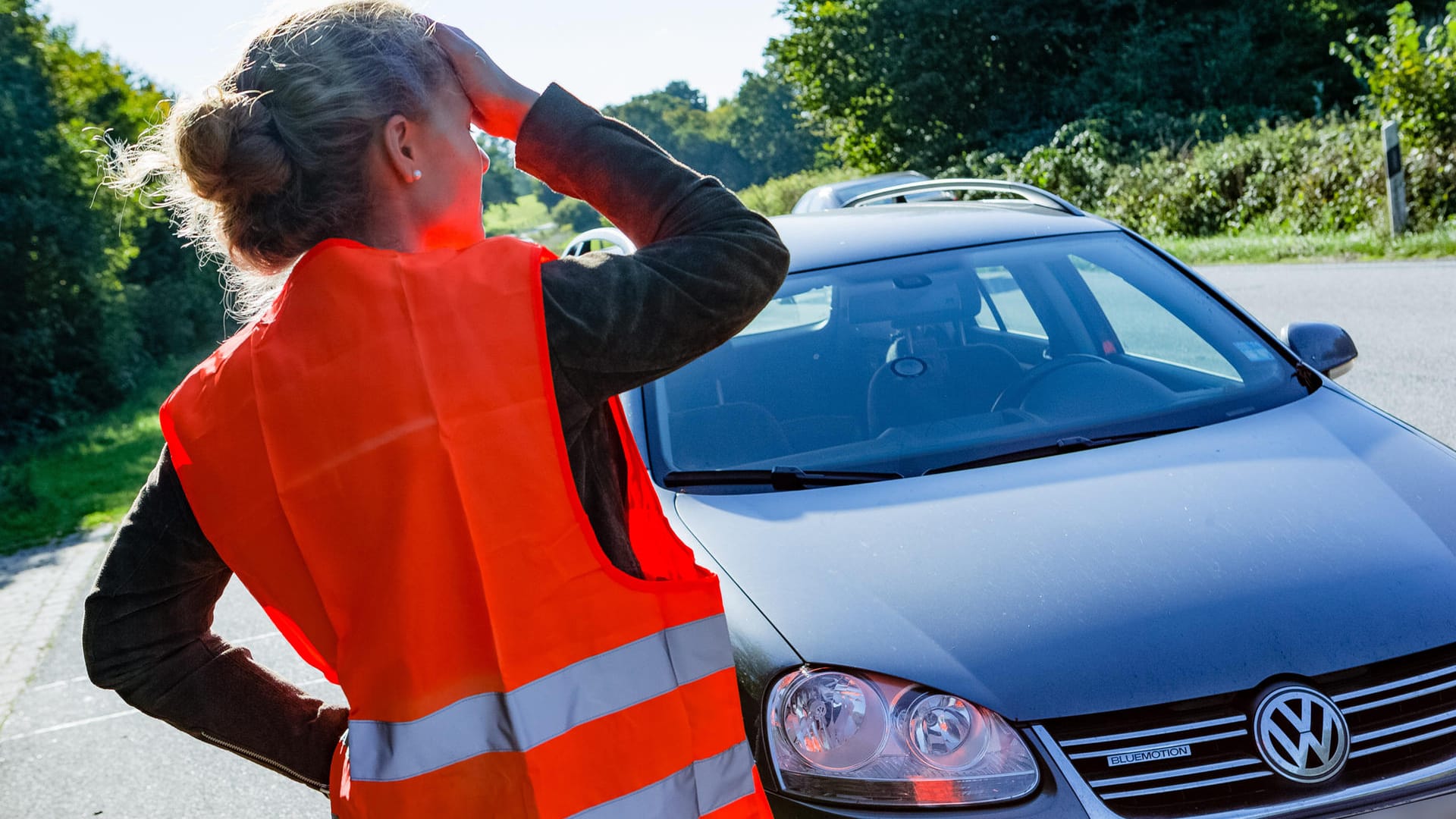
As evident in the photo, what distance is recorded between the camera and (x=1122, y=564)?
2.35 m

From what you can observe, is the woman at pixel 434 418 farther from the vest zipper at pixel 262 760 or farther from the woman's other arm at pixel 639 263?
the vest zipper at pixel 262 760

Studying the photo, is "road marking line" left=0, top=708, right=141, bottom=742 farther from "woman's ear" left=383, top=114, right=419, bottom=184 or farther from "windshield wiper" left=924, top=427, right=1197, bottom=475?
"woman's ear" left=383, top=114, right=419, bottom=184

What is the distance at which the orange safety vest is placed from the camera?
125 cm

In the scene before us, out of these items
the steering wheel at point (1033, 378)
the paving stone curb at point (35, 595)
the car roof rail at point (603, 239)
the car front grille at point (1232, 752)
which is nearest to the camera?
the car front grille at point (1232, 752)

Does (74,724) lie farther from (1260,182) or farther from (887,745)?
(1260,182)

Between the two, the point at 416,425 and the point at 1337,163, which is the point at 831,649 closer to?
the point at 416,425

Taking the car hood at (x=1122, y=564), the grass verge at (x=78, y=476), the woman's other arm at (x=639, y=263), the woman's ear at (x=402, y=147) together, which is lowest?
the grass verge at (x=78, y=476)

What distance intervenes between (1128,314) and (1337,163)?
46.6 ft

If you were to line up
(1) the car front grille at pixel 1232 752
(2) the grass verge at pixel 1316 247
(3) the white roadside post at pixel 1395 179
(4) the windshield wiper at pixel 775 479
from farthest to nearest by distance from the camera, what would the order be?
(3) the white roadside post at pixel 1395 179 → (2) the grass verge at pixel 1316 247 → (4) the windshield wiper at pixel 775 479 → (1) the car front grille at pixel 1232 752

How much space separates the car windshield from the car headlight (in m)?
0.88

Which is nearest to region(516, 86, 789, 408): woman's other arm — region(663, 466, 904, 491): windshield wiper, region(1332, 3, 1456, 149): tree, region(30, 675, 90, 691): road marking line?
region(663, 466, 904, 491): windshield wiper

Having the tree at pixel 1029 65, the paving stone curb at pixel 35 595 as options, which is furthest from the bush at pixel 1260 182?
the paving stone curb at pixel 35 595

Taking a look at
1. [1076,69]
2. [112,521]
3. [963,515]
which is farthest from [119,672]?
[1076,69]

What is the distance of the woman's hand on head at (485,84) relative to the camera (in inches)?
53.7
